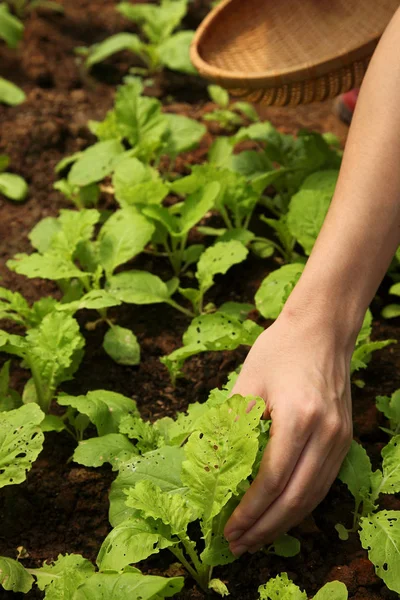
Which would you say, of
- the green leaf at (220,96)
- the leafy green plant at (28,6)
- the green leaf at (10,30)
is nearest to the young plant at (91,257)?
the green leaf at (220,96)

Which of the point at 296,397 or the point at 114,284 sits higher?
the point at 296,397

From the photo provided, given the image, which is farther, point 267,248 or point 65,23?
point 65,23

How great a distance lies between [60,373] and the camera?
5.32 feet

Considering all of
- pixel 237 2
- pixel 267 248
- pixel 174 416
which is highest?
pixel 237 2

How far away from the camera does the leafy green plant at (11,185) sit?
2.27 m

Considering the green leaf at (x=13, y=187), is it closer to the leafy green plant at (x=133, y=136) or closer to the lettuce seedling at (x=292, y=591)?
the leafy green plant at (x=133, y=136)

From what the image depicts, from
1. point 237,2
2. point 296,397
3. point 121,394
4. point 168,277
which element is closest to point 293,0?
point 237,2

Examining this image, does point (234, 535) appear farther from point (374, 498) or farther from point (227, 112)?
point (227, 112)

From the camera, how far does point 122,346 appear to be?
179 cm

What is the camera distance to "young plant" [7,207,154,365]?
1.78m

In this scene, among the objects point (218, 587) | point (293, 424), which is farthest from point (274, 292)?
point (218, 587)

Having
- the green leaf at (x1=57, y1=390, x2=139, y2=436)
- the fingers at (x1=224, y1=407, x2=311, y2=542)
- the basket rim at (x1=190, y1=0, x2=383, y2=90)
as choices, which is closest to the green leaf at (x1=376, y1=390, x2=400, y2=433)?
the fingers at (x1=224, y1=407, x2=311, y2=542)

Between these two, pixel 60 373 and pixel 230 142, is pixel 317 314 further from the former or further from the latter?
pixel 230 142

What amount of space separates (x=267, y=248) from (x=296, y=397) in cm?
87
